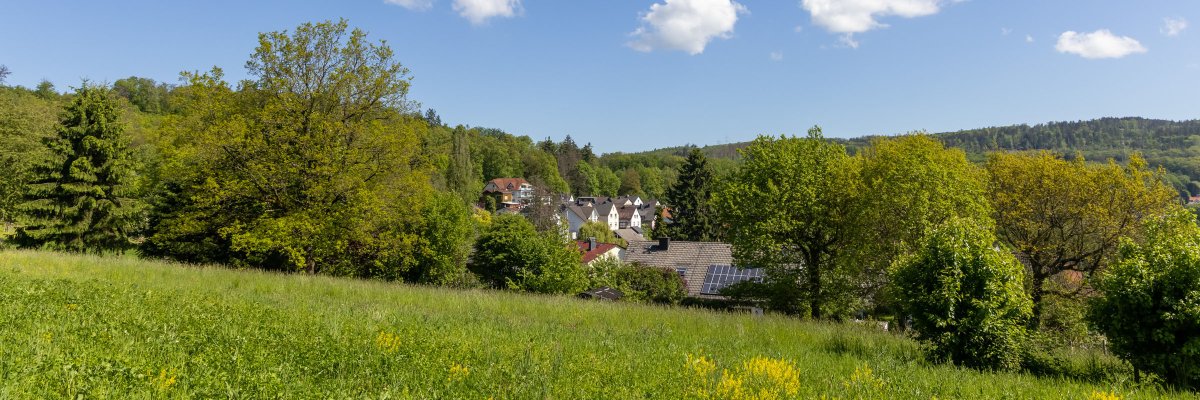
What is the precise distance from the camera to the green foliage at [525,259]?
33.6m

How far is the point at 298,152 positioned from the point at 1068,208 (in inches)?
1065

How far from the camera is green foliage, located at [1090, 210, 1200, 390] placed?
780 centimetres

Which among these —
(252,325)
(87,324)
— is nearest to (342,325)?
(252,325)

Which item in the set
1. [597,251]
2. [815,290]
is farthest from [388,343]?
[597,251]

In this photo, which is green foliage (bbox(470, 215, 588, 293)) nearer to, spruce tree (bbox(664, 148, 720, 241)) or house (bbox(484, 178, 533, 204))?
spruce tree (bbox(664, 148, 720, 241))

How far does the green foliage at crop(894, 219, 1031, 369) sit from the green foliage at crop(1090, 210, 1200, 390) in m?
1.07

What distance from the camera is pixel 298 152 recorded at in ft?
63.7

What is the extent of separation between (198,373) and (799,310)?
19841 mm

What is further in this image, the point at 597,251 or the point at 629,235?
the point at 629,235

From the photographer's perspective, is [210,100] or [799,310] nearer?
[210,100]

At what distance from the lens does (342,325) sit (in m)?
7.44

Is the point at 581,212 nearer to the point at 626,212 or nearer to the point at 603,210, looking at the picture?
the point at 603,210

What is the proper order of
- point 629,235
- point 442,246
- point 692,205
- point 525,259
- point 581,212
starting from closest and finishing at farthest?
point 525,259 → point 442,246 → point 692,205 → point 629,235 → point 581,212

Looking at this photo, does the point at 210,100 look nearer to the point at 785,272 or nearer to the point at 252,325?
the point at 252,325
